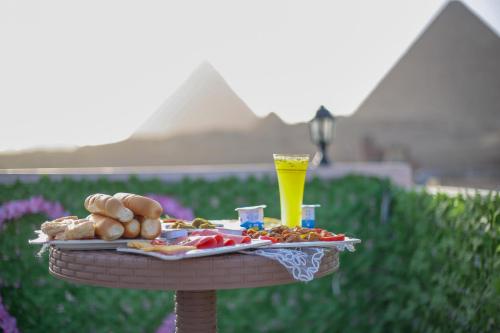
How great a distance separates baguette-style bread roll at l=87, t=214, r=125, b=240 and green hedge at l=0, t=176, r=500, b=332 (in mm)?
1948

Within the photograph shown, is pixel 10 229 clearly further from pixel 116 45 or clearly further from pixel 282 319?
pixel 116 45

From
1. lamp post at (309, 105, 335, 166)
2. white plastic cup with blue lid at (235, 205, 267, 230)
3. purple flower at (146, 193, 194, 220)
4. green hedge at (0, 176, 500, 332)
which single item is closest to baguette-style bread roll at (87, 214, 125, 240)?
white plastic cup with blue lid at (235, 205, 267, 230)

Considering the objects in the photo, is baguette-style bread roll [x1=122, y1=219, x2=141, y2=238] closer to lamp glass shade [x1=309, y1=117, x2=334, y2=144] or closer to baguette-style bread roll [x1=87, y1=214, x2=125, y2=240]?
baguette-style bread roll [x1=87, y1=214, x2=125, y2=240]

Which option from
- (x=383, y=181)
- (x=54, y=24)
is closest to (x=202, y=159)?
(x=54, y=24)

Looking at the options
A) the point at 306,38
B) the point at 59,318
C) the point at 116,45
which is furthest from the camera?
the point at 306,38

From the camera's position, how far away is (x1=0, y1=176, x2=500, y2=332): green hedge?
3.42 metres

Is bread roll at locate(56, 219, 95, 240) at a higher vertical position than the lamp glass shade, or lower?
lower

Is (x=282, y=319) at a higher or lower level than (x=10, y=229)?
lower

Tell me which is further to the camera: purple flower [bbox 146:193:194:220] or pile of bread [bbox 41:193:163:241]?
purple flower [bbox 146:193:194:220]

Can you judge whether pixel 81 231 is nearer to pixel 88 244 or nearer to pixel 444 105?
pixel 88 244

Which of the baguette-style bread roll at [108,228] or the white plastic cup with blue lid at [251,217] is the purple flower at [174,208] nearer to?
the white plastic cup with blue lid at [251,217]

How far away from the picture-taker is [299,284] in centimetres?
384

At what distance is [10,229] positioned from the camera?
3707 millimetres

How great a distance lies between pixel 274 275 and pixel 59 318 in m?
2.57
